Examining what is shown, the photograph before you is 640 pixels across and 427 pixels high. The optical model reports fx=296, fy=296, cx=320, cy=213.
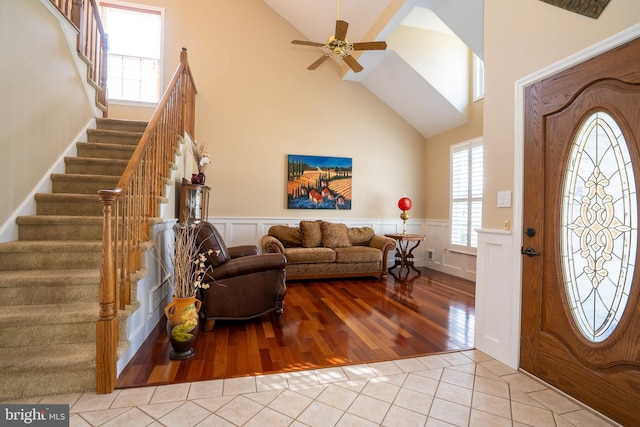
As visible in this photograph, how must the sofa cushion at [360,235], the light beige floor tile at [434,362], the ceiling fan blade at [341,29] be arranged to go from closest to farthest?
1. the light beige floor tile at [434,362]
2. the ceiling fan blade at [341,29]
3. the sofa cushion at [360,235]

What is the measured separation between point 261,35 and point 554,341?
6160mm

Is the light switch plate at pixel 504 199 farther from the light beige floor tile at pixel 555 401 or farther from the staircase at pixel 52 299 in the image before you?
the staircase at pixel 52 299

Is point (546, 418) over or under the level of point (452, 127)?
under

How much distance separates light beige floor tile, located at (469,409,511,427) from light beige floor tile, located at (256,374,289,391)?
1.13 meters

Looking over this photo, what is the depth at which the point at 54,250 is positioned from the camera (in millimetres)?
2357

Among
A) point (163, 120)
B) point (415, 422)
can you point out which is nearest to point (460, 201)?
point (415, 422)

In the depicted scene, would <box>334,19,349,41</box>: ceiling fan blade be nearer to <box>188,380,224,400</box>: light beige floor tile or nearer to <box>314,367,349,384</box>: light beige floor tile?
<box>314,367,349,384</box>: light beige floor tile

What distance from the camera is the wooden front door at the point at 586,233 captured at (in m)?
1.62

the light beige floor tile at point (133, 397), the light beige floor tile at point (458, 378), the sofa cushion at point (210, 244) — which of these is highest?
the sofa cushion at point (210, 244)

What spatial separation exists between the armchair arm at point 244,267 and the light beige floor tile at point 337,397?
1.33 m

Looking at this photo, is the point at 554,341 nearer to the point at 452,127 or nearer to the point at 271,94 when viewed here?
the point at 452,127

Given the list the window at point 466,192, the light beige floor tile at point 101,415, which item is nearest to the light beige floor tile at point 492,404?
the light beige floor tile at point 101,415

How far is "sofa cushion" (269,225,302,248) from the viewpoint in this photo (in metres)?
5.28

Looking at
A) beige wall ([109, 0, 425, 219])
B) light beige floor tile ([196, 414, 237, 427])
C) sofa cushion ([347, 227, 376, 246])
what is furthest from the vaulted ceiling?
light beige floor tile ([196, 414, 237, 427])
